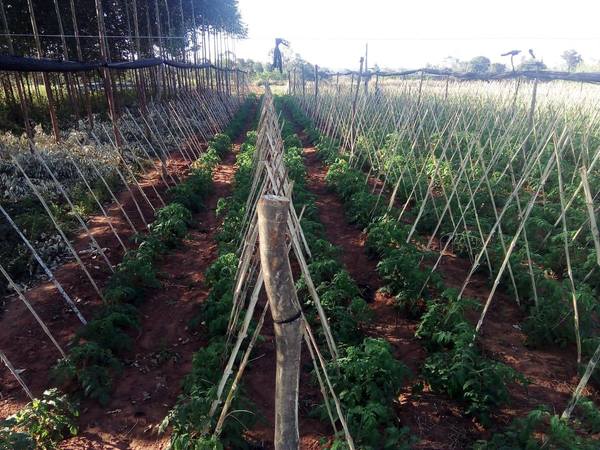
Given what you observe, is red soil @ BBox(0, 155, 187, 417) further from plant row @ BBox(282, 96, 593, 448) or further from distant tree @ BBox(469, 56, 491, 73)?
distant tree @ BBox(469, 56, 491, 73)

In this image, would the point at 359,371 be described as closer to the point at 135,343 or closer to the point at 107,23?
the point at 135,343

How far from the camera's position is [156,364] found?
3797 millimetres

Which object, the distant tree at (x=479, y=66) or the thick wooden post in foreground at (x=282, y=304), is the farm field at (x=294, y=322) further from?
the distant tree at (x=479, y=66)

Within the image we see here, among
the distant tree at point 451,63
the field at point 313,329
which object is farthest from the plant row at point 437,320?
the distant tree at point 451,63

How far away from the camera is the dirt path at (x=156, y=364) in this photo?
3068 millimetres

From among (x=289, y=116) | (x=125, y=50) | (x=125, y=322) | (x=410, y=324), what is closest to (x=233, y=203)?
(x=125, y=322)

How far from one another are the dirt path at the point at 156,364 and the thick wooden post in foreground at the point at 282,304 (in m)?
1.54

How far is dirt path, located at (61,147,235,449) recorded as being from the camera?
307 centimetres

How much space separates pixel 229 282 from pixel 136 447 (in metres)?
1.74

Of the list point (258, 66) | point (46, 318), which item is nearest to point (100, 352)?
point (46, 318)

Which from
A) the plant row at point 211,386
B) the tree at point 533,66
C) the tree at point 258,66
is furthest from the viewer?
the tree at point 258,66

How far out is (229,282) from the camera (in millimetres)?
4328

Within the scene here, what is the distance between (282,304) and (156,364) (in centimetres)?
257

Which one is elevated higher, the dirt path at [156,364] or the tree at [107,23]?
the tree at [107,23]
